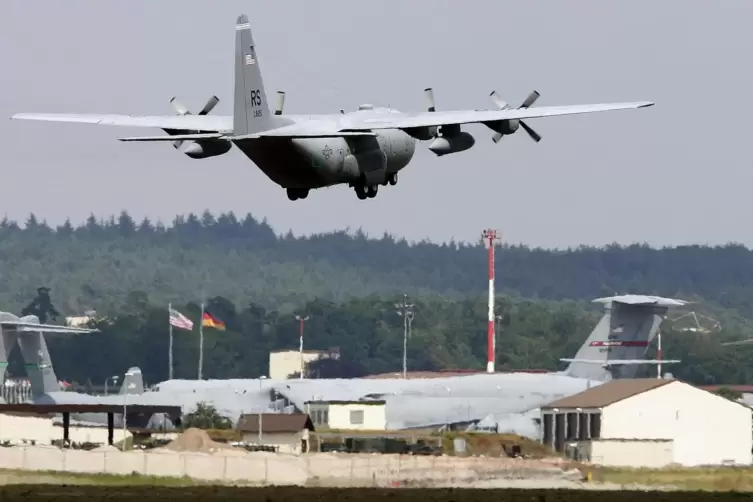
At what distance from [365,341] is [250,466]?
403ft

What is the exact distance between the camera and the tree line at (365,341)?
149 m

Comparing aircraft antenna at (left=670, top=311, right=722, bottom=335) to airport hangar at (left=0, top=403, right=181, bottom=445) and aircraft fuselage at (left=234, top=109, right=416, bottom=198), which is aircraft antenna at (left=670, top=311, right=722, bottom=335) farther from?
aircraft fuselage at (left=234, top=109, right=416, bottom=198)

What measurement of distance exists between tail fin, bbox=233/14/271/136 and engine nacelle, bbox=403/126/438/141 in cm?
574

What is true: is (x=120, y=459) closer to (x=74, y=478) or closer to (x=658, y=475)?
(x=74, y=478)

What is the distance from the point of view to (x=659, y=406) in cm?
8219

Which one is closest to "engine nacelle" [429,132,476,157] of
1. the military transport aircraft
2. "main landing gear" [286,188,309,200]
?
the military transport aircraft

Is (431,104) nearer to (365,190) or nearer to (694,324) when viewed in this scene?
(365,190)

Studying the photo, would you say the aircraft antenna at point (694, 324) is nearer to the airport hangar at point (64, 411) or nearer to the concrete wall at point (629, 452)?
the airport hangar at point (64, 411)

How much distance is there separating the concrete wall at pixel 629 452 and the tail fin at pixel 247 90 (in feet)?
89.0

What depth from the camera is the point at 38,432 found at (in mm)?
80500

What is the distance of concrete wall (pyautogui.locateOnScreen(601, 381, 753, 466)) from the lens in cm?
8012

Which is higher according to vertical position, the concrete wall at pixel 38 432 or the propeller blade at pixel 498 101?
the propeller blade at pixel 498 101

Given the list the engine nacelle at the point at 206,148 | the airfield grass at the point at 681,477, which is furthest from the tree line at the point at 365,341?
the engine nacelle at the point at 206,148

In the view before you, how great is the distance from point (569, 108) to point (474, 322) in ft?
404
